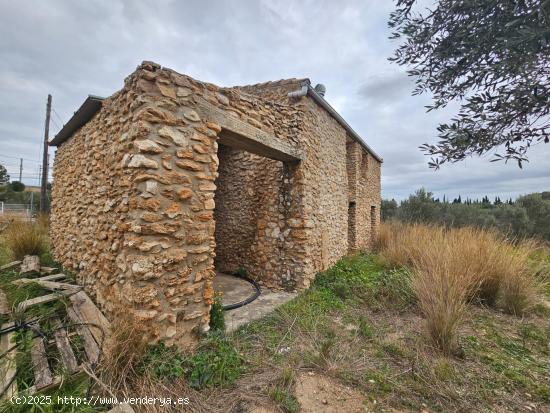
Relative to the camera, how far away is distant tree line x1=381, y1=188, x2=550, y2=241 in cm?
1433

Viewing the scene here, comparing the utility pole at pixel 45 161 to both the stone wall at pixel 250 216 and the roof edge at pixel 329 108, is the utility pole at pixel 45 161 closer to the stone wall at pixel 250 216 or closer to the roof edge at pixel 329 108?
the stone wall at pixel 250 216

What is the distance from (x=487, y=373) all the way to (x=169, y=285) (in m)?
3.48

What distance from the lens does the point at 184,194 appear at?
2.90 m

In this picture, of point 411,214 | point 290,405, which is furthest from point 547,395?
point 411,214

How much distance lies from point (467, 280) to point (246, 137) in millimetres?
4144

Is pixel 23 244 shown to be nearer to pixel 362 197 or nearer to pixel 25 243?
pixel 25 243

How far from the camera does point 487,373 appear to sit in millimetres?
2713

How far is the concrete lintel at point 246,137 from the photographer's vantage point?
3.28m

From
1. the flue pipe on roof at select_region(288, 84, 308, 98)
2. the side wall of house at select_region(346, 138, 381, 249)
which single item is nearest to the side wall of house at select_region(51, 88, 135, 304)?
the flue pipe on roof at select_region(288, 84, 308, 98)

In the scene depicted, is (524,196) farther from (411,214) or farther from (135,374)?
(135,374)

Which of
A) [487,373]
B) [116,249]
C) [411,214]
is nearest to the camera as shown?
[487,373]

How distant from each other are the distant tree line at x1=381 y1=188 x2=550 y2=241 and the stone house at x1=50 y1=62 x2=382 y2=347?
33.7 feet

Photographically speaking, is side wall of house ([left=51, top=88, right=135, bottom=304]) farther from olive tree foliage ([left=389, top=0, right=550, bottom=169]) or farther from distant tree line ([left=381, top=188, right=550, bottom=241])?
distant tree line ([left=381, top=188, right=550, bottom=241])

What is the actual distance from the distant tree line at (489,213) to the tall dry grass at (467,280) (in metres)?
8.50
